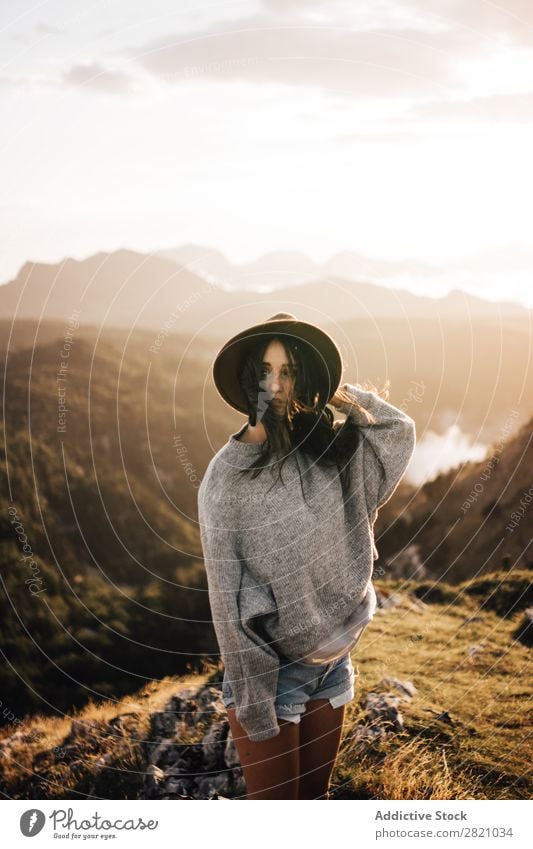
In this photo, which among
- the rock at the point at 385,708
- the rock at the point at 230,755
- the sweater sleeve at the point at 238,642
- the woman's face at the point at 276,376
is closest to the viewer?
the sweater sleeve at the point at 238,642

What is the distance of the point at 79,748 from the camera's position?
5074 millimetres

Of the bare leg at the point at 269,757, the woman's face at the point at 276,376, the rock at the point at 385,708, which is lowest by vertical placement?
the rock at the point at 385,708

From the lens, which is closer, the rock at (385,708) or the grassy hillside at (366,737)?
the grassy hillside at (366,737)

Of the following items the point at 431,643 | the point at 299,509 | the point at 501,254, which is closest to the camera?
the point at 299,509

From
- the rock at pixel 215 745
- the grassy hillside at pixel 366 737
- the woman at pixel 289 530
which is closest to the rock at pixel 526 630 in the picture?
the grassy hillside at pixel 366 737

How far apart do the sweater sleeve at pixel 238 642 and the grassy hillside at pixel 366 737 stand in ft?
5.02

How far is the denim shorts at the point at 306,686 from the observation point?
343 cm

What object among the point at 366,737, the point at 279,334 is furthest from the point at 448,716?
the point at 279,334

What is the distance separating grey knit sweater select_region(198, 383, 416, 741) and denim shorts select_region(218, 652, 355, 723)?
0.23 feet

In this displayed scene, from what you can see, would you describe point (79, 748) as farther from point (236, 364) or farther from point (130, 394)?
point (130, 394)

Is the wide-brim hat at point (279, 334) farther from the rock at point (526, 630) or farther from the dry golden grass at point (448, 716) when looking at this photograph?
the rock at point (526, 630)

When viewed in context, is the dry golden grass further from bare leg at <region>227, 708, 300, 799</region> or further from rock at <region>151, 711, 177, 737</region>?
bare leg at <region>227, 708, 300, 799</region>
